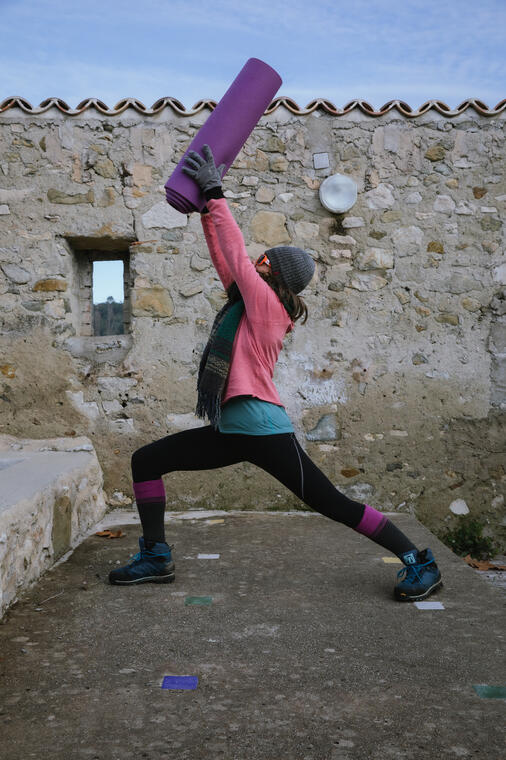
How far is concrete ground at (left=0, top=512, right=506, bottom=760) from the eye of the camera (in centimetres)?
163

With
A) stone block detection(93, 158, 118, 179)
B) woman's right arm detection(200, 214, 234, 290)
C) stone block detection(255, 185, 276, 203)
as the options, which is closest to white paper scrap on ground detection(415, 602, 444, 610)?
woman's right arm detection(200, 214, 234, 290)

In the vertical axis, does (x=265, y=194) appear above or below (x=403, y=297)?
above

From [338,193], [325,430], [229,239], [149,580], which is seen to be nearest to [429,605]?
[149,580]

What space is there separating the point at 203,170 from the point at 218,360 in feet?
2.28

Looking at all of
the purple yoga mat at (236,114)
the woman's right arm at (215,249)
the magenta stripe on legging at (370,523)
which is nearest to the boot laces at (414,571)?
the magenta stripe on legging at (370,523)

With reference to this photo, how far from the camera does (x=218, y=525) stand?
12.8 feet

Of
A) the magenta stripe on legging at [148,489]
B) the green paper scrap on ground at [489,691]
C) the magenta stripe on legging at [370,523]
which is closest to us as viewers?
the green paper scrap on ground at [489,691]

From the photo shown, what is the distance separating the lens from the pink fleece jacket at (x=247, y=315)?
2.41m

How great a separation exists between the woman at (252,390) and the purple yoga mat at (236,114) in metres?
0.09

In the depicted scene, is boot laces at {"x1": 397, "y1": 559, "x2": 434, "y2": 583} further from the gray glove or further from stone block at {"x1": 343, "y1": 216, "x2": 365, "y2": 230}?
stone block at {"x1": 343, "y1": 216, "x2": 365, "y2": 230}

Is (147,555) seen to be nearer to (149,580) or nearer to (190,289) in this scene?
(149,580)

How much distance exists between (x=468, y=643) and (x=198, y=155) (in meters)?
1.94

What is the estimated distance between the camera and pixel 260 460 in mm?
2607

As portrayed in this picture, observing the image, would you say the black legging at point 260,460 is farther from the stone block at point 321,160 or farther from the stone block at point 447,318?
the stone block at point 321,160
